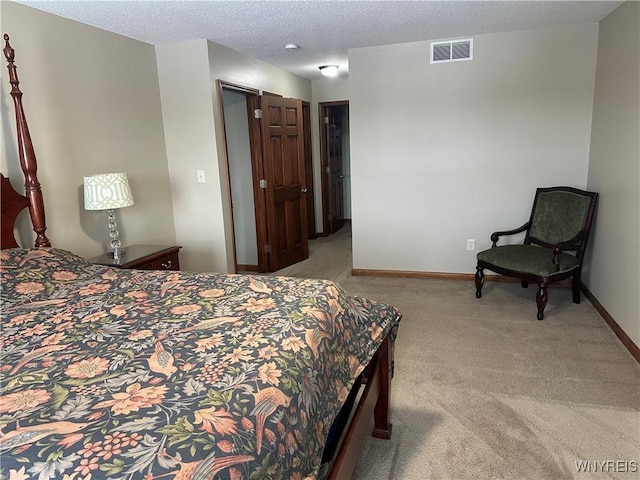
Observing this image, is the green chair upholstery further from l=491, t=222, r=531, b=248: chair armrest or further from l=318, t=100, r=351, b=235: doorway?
l=318, t=100, r=351, b=235: doorway

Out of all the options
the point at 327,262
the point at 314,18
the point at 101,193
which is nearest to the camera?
the point at 101,193

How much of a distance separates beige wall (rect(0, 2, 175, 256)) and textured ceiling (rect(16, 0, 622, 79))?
15 cm

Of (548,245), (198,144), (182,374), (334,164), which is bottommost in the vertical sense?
(548,245)

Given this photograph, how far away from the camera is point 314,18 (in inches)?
126

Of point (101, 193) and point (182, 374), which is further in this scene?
point (101, 193)

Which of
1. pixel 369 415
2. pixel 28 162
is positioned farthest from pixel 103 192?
pixel 369 415

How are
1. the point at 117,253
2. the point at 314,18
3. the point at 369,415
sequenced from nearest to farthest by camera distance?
the point at 369,415, the point at 117,253, the point at 314,18

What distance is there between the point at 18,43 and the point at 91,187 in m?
0.93

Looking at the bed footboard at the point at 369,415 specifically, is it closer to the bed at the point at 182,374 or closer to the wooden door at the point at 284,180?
the bed at the point at 182,374

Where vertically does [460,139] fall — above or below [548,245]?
above

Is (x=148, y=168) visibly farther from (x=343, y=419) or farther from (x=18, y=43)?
(x=343, y=419)

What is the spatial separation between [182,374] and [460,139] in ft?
11.9

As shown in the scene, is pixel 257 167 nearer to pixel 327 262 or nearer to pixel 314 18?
pixel 327 262

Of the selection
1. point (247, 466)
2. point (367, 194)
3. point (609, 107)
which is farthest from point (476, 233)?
point (247, 466)
